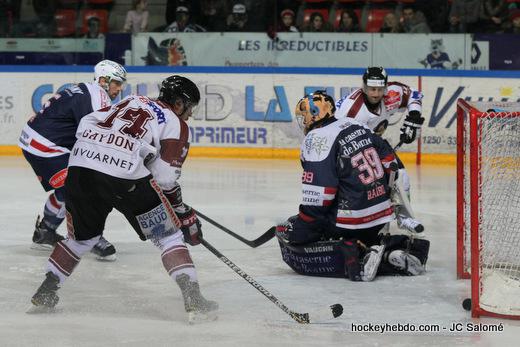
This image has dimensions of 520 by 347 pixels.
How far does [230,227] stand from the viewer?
638 centimetres

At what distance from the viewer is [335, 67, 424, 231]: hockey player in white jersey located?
610cm

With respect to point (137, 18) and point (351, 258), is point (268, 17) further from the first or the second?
point (351, 258)

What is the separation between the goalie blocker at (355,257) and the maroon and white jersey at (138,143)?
108 cm

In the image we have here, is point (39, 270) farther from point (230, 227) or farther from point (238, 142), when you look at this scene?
point (238, 142)

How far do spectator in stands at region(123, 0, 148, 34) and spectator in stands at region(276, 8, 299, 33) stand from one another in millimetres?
1377

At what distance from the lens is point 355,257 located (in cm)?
485

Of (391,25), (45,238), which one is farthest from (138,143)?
(391,25)

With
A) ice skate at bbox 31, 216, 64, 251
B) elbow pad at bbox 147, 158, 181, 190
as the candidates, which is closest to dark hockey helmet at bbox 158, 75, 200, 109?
elbow pad at bbox 147, 158, 181, 190

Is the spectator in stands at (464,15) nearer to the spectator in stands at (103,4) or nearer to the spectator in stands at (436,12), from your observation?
the spectator in stands at (436,12)

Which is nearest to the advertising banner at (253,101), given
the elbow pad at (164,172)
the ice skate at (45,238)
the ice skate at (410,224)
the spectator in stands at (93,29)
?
the spectator in stands at (93,29)

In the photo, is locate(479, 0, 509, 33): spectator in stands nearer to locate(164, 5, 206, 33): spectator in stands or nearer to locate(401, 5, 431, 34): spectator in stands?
locate(401, 5, 431, 34): spectator in stands

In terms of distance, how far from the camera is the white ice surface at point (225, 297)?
388 centimetres

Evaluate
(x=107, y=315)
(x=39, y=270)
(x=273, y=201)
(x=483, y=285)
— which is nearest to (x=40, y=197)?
(x=273, y=201)

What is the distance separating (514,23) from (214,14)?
295 centimetres
